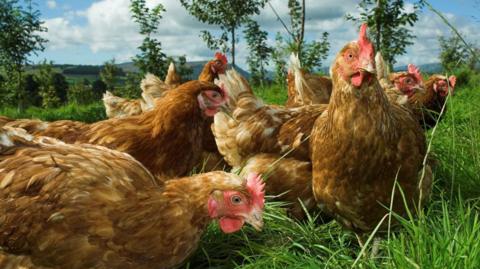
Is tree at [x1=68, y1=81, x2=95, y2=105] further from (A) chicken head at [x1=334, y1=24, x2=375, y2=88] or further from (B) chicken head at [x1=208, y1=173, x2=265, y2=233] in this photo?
(B) chicken head at [x1=208, y1=173, x2=265, y2=233]

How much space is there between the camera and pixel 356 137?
293cm

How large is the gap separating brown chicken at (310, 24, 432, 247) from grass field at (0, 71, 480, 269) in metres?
0.22

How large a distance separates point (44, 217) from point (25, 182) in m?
0.22

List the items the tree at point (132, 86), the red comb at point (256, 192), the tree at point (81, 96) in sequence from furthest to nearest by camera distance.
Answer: the tree at point (81, 96) → the tree at point (132, 86) → the red comb at point (256, 192)

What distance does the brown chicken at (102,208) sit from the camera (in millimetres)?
2275

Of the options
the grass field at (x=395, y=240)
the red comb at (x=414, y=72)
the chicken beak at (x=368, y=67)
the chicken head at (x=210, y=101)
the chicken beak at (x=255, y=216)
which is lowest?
the grass field at (x=395, y=240)

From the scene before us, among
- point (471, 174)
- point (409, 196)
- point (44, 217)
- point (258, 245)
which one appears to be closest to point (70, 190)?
point (44, 217)

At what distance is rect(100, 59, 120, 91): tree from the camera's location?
2769 cm

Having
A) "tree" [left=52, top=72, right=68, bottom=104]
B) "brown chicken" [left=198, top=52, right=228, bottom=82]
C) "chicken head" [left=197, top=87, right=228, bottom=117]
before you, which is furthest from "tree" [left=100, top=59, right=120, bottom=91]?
"chicken head" [left=197, top=87, right=228, bottom=117]

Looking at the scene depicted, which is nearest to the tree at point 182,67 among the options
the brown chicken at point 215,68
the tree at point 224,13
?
the tree at point 224,13

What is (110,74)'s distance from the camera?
27.8 metres

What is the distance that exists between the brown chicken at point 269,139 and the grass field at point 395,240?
9.1 inches

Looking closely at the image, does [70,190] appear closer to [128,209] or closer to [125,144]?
[128,209]

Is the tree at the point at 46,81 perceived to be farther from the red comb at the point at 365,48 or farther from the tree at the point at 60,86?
the red comb at the point at 365,48
